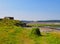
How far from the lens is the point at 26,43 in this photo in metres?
25.1

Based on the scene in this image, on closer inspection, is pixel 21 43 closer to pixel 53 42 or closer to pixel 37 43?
pixel 37 43

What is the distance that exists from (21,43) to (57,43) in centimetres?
457

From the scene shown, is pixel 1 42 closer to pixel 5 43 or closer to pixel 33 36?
pixel 5 43

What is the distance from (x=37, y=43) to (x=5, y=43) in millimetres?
4073

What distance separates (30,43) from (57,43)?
11.3 feet

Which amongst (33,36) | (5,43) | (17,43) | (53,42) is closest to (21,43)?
(17,43)

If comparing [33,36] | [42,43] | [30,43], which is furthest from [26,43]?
[33,36]

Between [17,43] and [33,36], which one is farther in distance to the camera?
[33,36]

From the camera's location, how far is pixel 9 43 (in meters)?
24.9

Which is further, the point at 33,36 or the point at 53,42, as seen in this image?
the point at 33,36

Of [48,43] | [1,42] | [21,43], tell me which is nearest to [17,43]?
[21,43]

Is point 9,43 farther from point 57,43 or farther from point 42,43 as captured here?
point 57,43

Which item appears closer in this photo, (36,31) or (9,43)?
(9,43)

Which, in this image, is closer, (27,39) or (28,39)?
(27,39)
